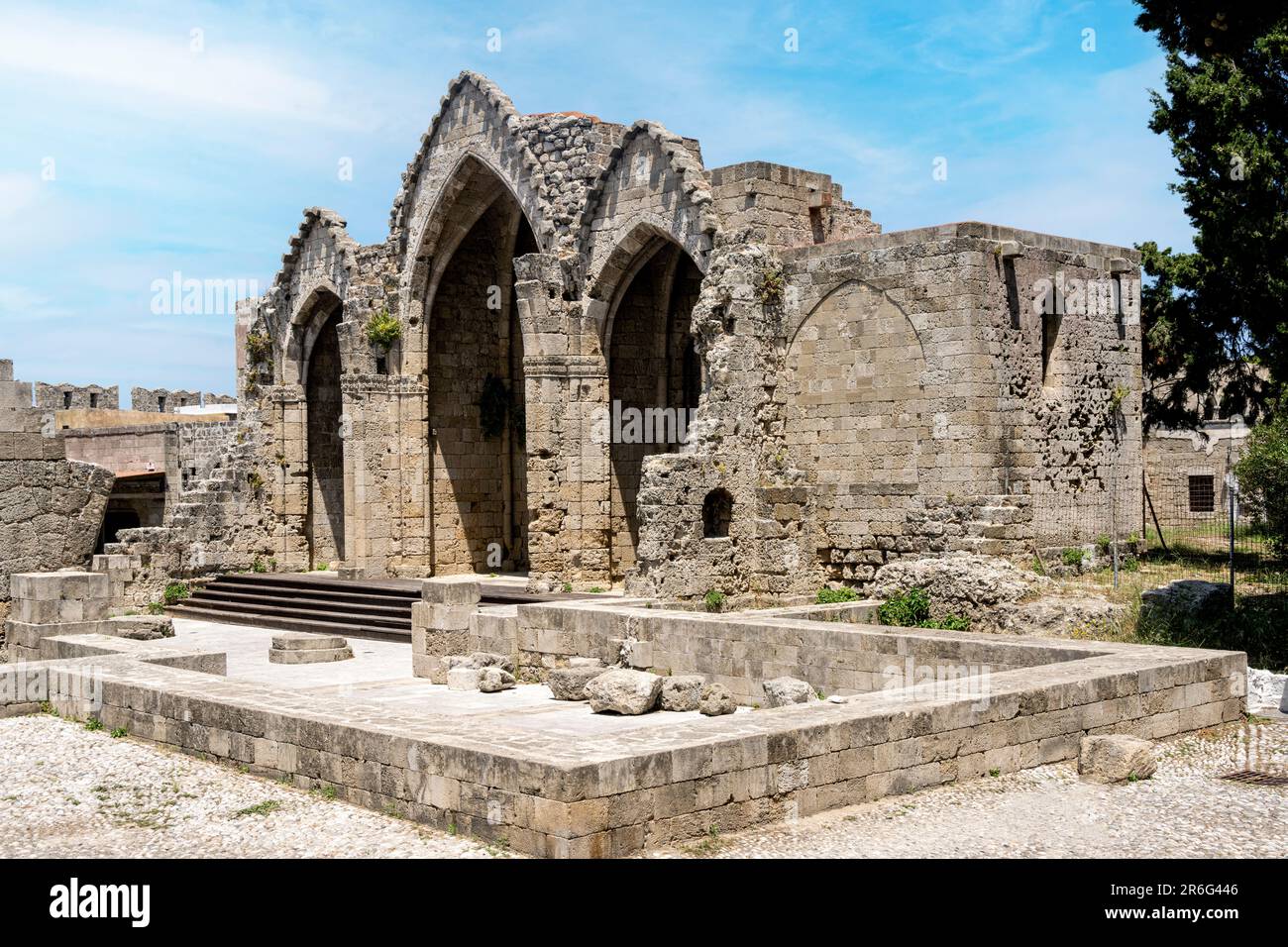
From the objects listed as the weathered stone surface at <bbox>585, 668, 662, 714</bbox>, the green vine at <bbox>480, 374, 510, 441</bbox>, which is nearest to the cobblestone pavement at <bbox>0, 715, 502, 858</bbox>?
the weathered stone surface at <bbox>585, 668, 662, 714</bbox>

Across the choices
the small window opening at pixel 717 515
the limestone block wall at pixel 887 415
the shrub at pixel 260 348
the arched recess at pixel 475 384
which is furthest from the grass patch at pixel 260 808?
the shrub at pixel 260 348

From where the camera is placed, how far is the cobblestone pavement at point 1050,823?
691 centimetres

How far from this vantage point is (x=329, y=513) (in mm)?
25250

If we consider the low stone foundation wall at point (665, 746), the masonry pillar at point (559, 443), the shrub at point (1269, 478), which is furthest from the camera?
the masonry pillar at point (559, 443)

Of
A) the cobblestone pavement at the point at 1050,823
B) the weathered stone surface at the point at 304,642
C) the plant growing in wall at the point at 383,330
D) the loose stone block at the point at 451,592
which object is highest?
the plant growing in wall at the point at 383,330

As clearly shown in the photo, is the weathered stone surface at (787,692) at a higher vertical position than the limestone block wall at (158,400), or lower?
lower

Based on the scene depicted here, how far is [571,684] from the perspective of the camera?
12.5m

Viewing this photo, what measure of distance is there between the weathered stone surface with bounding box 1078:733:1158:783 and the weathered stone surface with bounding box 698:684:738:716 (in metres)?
3.25

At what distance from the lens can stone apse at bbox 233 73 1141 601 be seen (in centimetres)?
1508

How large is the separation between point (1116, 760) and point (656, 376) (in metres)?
13.0

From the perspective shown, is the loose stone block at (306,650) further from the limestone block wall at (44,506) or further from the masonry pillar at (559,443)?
the masonry pillar at (559,443)

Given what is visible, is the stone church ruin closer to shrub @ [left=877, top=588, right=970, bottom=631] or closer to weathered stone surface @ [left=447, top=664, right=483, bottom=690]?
weathered stone surface @ [left=447, top=664, right=483, bottom=690]

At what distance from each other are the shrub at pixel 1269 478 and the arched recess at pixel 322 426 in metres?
14.8

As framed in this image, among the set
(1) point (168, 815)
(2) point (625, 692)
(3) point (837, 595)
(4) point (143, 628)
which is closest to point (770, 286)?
(3) point (837, 595)
